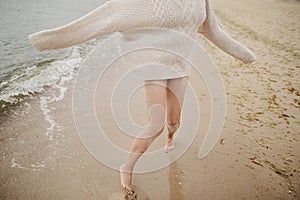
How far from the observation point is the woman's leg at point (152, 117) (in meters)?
1.91

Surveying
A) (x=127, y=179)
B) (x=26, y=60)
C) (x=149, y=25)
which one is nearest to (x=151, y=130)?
(x=127, y=179)

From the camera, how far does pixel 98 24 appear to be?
1757 mm

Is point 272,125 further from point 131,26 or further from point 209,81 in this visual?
point 131,26

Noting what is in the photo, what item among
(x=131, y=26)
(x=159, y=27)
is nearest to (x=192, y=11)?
(x=159, y=27)

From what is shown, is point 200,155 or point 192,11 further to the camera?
point 200,155

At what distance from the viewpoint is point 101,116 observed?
11.4 feet

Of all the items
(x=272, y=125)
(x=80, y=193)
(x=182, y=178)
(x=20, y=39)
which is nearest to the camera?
(x=80, y=193)

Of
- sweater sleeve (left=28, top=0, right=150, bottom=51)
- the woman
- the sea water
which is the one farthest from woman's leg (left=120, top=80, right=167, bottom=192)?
the sea water

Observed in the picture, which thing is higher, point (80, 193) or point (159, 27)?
point (159, 27)

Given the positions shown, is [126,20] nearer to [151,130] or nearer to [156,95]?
[156,95]

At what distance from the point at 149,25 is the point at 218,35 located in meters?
1.01

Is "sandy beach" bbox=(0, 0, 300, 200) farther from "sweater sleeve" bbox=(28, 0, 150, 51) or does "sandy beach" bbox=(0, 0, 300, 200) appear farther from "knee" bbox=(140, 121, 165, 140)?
"sweater sleeve" bbox=(28, 0, 150, 51)

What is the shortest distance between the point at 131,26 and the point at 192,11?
1.59 ft

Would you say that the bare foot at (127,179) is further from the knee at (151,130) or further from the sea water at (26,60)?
the sea water at (26,60)
